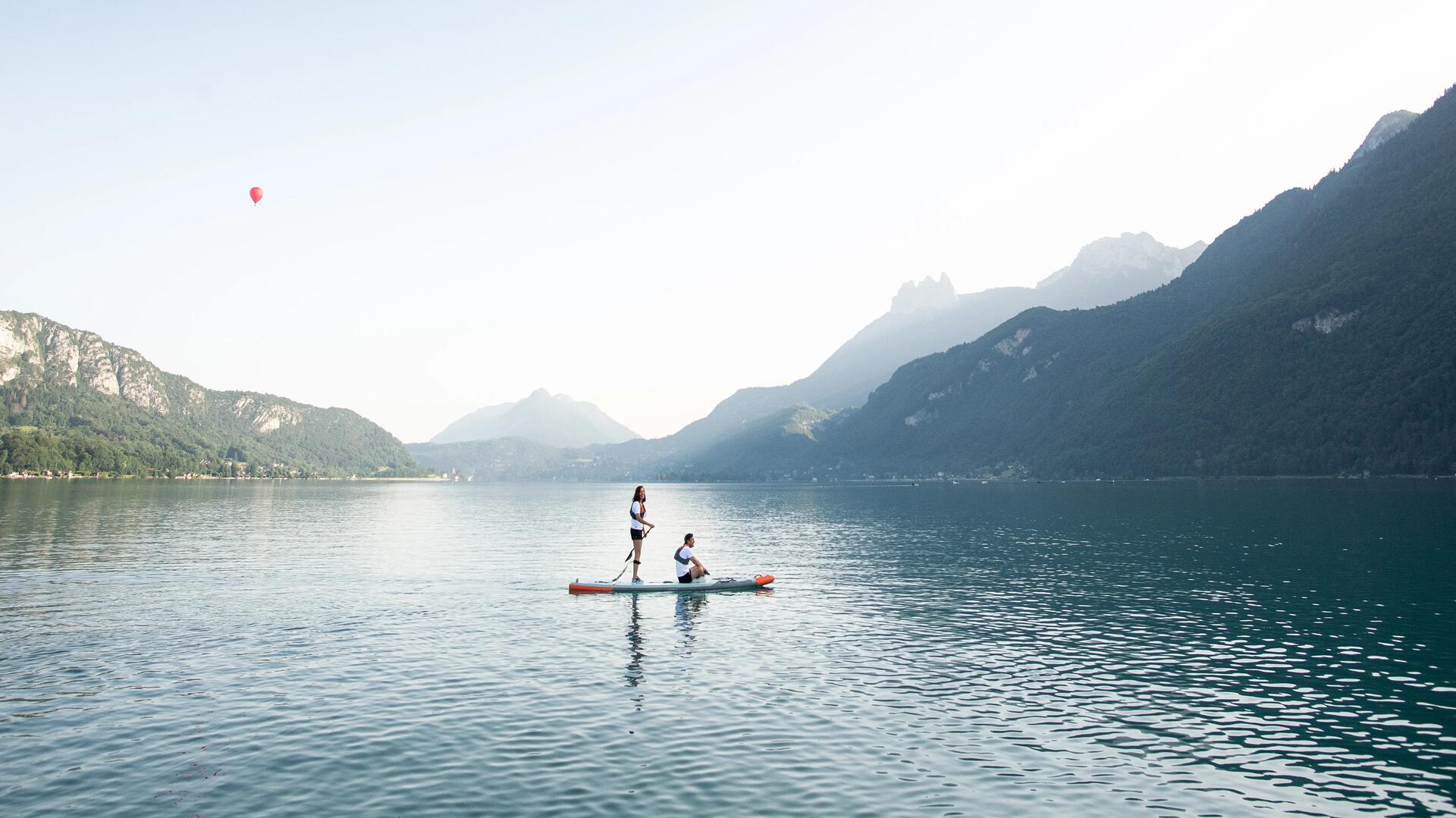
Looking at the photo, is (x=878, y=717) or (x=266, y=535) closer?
(x=878, y=717)

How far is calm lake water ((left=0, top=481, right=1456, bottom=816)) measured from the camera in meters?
18.0

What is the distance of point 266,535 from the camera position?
285 ft

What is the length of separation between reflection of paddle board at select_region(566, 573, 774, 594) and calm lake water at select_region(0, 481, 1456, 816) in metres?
1.21

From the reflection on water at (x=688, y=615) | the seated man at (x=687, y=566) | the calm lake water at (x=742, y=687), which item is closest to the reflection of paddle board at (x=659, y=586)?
the seated man at (x=687, y=566)

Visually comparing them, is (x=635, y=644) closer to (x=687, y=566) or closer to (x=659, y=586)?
(x=659, y=586)

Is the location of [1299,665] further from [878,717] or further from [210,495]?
[210,495]

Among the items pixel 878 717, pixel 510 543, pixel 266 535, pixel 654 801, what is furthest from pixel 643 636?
pixel 266 535

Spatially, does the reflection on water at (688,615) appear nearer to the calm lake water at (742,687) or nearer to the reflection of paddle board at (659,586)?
the calm lake water at (742,687)

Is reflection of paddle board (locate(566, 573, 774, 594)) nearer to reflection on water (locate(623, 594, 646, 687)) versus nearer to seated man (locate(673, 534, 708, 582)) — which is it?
seated man (locate(673, 534, 708, 582))

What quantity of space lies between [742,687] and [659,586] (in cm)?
2301

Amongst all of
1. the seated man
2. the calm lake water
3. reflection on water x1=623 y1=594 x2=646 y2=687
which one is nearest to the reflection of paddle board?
the seated man

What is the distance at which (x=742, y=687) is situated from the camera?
26797mm

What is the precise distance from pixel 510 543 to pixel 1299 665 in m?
70.8

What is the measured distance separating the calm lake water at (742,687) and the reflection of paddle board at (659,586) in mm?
1214
